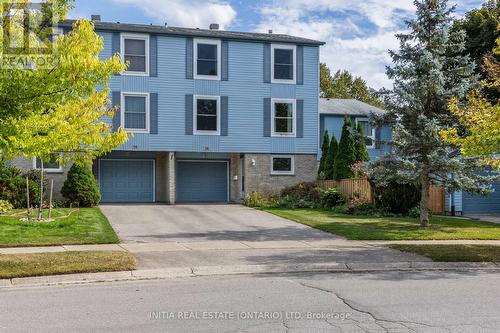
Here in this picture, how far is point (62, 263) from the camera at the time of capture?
1067 cm

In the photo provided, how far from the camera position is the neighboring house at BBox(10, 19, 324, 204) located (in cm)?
2650

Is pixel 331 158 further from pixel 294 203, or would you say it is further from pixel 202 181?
pixel 202 181

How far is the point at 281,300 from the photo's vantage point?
26.9ft

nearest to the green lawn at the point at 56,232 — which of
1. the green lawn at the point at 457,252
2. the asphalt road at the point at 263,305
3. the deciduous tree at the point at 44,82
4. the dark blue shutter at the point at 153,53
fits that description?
the deciduous tree at the point at 44,82

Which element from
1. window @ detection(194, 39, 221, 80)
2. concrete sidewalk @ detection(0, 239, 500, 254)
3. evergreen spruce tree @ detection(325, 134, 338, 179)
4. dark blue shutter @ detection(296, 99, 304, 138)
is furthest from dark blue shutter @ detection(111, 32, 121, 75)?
concrete sidewalk @ detection(0, 239, 500, 254)

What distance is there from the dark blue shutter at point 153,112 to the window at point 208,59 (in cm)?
243

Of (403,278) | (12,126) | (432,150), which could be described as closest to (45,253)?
(12,126)

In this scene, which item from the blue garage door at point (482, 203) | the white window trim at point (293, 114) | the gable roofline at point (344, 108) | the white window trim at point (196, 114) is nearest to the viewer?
the blue garage door at point (482, 203)

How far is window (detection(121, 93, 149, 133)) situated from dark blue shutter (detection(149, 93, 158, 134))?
139mm

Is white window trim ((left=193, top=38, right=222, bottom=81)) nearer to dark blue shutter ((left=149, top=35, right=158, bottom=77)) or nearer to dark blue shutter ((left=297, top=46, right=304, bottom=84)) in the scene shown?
dark blue shutter ((left=149, top=35, right=158, bottom=77))

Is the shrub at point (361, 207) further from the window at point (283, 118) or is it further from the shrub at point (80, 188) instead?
the shrub at point (80, 188)

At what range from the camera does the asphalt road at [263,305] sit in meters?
6.71

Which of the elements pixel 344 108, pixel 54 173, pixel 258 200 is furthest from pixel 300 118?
pixel 54 173

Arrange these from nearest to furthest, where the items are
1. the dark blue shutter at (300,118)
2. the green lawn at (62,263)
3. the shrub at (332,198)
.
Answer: the green lawn at (62,263) < the shrub at (332,198) < the dark blue shutter at (300,118)
